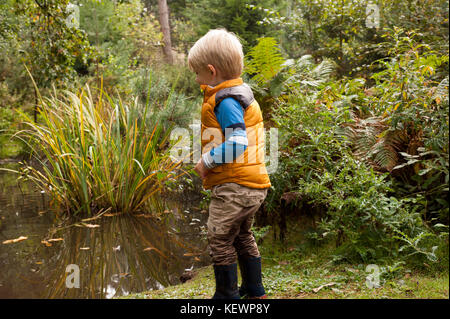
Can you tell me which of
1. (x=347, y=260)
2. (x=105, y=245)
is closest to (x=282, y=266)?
(x=347, y=260)

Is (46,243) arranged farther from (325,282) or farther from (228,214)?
(325,282)

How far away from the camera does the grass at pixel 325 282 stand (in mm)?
2246

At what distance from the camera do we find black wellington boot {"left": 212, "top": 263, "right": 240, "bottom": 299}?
215 cm

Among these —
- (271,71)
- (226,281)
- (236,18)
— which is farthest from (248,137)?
(236,18)

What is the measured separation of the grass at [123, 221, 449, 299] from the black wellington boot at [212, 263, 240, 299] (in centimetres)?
29

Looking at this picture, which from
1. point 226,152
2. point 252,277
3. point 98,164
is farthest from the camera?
point 98,164

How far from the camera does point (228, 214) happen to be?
2.13m

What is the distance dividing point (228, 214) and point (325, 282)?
808 mm

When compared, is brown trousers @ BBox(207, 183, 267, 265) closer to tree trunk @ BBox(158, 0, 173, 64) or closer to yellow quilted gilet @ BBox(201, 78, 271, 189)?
yellow quilted gilet @ BBox(201, 78, 271, 189)

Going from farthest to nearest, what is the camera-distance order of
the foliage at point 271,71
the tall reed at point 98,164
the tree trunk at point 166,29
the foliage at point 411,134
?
1. the tree trunk at point 166,29
2. the tall reed at point 98,164
3. the foliage at point 271,71
4. the foliage at point 411,134

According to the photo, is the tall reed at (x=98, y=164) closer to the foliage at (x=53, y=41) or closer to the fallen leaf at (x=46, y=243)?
the foliage at (x=53, y=41)

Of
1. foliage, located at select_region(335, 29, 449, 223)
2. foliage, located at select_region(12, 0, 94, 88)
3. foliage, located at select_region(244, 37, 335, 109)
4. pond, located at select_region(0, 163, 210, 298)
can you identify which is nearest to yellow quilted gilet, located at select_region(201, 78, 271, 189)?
foliage, located at select_region(335, 29, 449, 223)

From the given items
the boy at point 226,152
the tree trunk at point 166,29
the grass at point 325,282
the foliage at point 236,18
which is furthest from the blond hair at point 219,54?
the tree trunk at point 166,29

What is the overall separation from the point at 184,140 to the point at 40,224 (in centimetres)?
181
